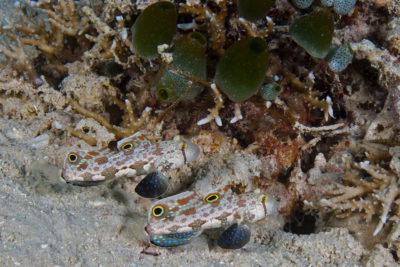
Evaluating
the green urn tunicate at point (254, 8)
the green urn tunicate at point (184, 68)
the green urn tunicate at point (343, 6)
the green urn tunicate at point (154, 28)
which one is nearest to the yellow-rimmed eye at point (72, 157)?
the green urn tunicate at point (184, 68)

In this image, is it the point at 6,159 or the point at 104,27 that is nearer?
the point at 6,159

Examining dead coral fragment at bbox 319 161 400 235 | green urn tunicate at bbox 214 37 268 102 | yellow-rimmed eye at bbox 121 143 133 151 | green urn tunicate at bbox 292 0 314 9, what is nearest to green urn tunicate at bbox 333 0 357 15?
green urn tunicate at bbox 292 0 314 9

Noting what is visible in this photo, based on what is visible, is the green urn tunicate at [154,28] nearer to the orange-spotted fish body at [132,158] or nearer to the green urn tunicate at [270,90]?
the orange-spotted fish body at [132,158]

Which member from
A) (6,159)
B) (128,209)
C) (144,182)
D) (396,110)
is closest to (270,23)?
(396,110)

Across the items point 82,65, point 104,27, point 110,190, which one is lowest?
point 110,190

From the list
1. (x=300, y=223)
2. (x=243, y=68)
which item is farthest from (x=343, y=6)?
(x=300, y=223)

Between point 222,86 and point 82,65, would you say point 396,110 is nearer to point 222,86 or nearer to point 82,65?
point 222,86

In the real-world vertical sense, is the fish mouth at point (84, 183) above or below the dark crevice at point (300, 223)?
above
